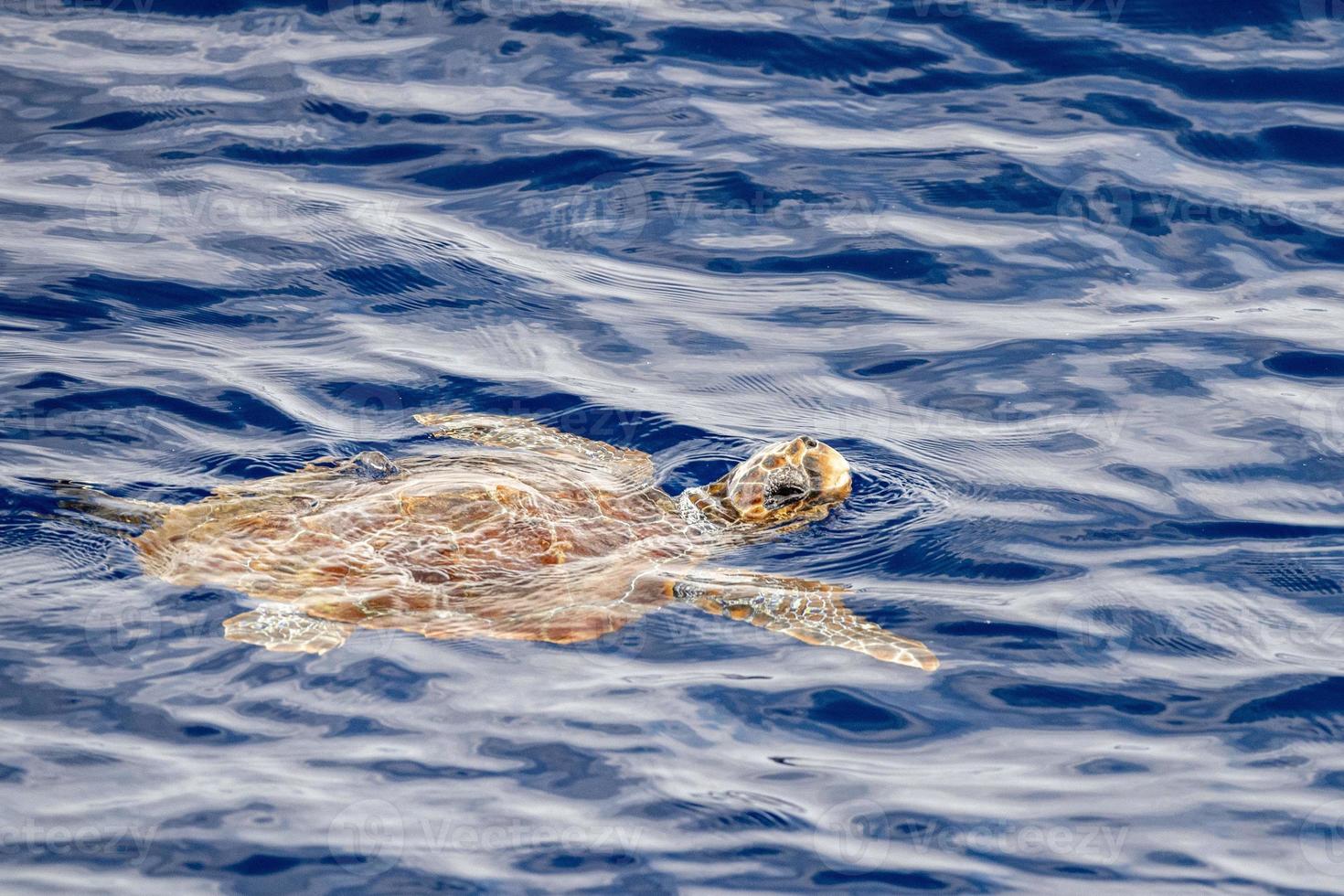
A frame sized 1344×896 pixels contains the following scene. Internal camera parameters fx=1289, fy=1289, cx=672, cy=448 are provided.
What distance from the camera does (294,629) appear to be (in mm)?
5852

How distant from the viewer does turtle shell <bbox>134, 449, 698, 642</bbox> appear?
6109 millimetres

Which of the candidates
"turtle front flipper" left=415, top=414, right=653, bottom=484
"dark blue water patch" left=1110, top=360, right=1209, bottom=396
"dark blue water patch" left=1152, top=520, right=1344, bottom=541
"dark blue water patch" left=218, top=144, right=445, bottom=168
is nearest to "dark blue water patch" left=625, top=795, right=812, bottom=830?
"turtle front flipper" left=415, top=414, right=653, bottom=484

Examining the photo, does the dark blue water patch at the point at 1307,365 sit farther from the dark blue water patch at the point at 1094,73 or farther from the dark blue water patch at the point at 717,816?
the dark blue water patch at the point at 717,816

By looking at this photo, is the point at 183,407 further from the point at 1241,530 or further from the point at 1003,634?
the point at 1241,530

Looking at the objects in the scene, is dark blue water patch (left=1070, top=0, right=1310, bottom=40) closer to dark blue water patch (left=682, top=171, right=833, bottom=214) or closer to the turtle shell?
dark blue water patch (left=682, top=171, right=833, bottom=214)

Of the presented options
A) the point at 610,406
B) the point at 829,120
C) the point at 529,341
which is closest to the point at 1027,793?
the point at 610,406

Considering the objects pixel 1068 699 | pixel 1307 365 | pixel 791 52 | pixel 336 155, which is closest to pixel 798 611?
pixel 1068 699

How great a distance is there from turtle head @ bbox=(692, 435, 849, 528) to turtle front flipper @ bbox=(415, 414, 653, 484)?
547 millimetres

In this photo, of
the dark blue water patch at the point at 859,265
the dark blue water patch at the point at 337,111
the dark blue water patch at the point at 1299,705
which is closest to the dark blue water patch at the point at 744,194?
the dark blue water patch at the point at 859,265

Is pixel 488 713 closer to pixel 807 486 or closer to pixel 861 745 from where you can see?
pixel 861 745

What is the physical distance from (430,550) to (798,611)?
183 centimetres

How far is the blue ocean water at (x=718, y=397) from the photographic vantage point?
495 centimetres

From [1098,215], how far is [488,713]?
6.88m

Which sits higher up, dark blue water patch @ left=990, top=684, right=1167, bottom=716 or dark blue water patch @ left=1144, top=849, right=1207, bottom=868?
dark blue water patch @ left=990, top=684, right=1167, bottom=716
